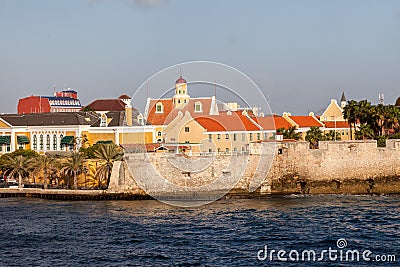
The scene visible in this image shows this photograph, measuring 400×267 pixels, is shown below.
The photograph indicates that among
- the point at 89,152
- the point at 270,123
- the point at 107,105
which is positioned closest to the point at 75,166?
the point at 89,152

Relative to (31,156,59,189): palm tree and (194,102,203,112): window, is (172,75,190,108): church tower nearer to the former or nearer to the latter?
(194,102,203,112): window

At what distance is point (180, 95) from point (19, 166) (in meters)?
13.9

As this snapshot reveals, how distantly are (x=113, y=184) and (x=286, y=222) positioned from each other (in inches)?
610

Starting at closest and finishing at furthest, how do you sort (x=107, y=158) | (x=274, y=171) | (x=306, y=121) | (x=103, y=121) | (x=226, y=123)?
1. (x=274, y=171)
2. (x=107, y=158)
3. (x=226, y=123)
4. (x=103, y=121)
5. (x=306, y=121)

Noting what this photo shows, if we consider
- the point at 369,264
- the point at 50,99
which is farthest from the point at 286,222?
the point at 50,99

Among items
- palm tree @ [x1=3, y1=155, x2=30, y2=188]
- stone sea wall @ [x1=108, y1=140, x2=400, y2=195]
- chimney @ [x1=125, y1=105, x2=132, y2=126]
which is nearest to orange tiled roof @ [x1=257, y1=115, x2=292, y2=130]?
stone sea wall @ [x1=108, y1=140, x2=400, y2=195]

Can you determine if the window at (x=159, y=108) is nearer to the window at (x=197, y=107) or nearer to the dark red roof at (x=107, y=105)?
the window at (x=197, y=107)

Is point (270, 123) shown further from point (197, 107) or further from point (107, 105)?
point (107, 105)

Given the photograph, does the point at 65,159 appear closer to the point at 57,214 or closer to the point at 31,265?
the point at 57,214

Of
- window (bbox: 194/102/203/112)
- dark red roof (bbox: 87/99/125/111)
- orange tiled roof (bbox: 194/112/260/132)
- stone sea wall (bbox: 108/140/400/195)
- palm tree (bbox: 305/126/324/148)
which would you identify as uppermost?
dark red roof (bbox: 87/99/125/111)

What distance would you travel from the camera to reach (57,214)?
41.9 m

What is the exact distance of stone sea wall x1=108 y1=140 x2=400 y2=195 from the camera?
49.5 meters

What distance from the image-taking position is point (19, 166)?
54.6 m

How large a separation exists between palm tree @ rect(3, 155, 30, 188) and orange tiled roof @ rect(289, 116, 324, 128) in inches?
1231
